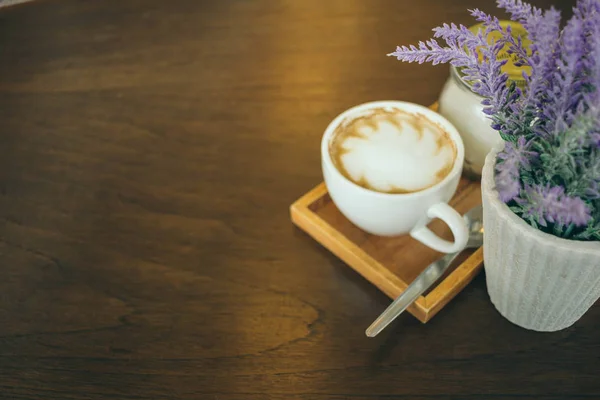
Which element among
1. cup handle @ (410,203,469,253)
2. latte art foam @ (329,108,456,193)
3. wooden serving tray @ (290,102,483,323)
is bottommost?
wooden serving tray @ (290,102,483,323)

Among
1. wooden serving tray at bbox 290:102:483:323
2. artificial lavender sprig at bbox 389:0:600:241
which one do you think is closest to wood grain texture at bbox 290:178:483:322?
wooden serving tray at bbox 290:102:483:323

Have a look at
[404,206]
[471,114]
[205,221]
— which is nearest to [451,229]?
[404,206]

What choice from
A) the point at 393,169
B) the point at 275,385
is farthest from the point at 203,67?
the point at 275,385

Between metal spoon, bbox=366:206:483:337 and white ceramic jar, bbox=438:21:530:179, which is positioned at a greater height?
white ceramic jar, bbox=438:21:530:179

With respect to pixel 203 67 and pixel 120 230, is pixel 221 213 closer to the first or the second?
pixel 120 230

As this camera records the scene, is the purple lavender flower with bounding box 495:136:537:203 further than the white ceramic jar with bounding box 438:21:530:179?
No

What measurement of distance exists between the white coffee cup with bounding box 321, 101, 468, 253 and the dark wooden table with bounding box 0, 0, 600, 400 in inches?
2.8

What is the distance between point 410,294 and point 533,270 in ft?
0.46

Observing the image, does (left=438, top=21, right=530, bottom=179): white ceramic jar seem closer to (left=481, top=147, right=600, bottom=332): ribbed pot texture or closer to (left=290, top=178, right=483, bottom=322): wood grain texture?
(left=290, top=178, right=483, bottom=322): wood grain texture

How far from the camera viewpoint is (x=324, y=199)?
74 centimetres

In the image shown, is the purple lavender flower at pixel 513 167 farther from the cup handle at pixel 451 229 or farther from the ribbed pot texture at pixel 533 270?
the cup handle at pixel 451 229

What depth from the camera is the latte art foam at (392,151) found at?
66cm

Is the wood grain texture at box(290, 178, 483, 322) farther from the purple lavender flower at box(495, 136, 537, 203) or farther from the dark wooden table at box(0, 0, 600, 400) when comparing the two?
the purple lavender flower at box(495, 136, 537, 203)

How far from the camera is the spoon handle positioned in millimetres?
611
